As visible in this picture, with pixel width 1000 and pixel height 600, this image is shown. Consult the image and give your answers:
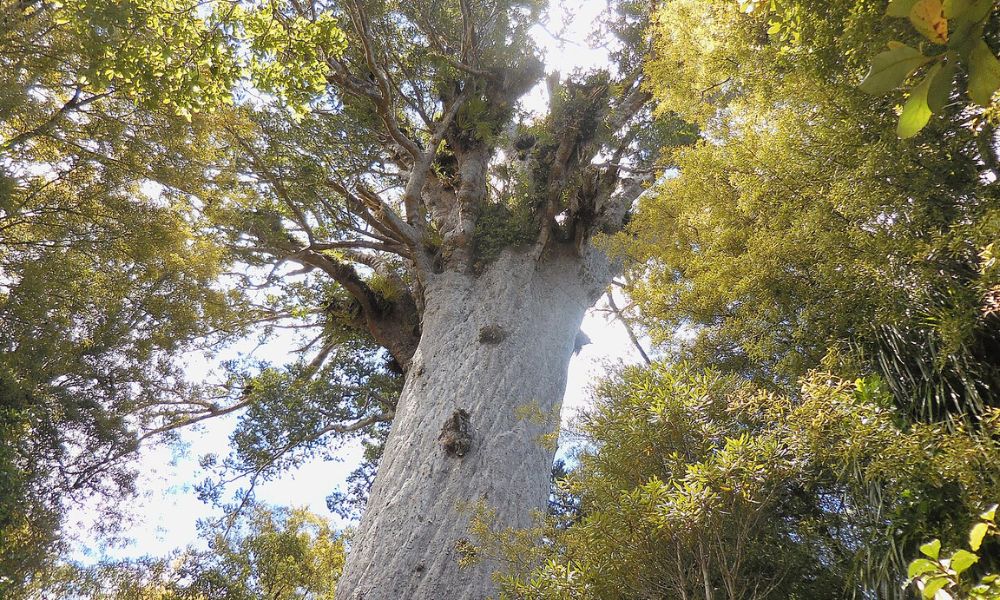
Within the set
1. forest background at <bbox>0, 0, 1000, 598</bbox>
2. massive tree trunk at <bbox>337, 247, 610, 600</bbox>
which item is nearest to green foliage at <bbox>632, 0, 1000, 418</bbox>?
forest background at <bbox>0, 0, 1000, 598</bbox>

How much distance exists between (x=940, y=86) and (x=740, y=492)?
4.70 feet

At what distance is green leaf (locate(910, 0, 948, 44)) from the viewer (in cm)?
58

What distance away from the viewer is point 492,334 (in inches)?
176

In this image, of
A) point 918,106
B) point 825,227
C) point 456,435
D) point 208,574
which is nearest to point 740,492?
point 825,227

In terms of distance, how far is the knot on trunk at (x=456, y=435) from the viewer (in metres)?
3.70

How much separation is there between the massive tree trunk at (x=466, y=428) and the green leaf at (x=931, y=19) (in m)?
2.02

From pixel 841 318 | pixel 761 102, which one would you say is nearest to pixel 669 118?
pixel 761 102

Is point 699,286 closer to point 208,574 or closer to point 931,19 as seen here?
point 931,19

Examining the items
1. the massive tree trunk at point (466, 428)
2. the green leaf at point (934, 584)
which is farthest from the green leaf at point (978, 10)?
the massive tree trunk at point (466, 428)

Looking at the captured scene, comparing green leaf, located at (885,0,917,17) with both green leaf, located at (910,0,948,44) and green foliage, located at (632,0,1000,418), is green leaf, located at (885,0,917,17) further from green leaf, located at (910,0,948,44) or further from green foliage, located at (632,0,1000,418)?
green foliage, located at (632,0,1000,418)

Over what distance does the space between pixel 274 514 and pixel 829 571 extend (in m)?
7.66

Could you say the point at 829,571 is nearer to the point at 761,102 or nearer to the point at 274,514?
the point at 761,102

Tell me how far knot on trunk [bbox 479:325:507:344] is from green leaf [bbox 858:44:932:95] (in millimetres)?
3883

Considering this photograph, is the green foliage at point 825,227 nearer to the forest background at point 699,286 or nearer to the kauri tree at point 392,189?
the forest background at point 699,286
